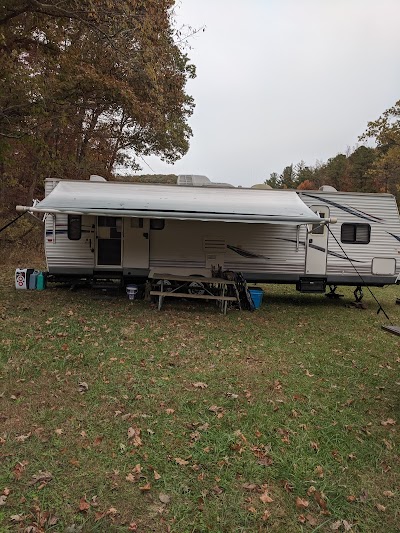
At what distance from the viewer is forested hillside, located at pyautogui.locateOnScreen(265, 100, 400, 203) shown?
90.0 ft

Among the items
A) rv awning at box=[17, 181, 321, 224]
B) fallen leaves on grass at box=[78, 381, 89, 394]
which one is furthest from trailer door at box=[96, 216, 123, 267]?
fallen leaves on grass at box=[78, 381, 89, 394]

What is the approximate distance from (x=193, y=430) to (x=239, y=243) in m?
6.88

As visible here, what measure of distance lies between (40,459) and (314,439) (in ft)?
8.22

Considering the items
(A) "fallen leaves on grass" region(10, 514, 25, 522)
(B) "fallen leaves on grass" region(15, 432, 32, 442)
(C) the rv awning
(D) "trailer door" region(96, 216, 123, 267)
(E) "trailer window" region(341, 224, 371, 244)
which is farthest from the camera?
(E) "trailer window" region(341, 224, 371, 244)

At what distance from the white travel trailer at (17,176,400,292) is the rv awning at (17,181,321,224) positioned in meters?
0.07

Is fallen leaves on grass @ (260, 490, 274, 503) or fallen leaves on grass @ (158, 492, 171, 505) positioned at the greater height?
fallen leaves on grass @ (158, 492, 171, 505)

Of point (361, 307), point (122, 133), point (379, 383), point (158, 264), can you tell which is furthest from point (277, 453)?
point (122, 133)

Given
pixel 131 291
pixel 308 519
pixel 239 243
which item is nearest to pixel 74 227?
pixel 131 291

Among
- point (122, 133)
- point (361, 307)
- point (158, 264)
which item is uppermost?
point (122, 133)

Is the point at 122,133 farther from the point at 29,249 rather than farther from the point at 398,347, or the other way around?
the point at 398,347

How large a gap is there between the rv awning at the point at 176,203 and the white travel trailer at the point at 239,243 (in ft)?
0.24

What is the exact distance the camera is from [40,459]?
340 centimetres

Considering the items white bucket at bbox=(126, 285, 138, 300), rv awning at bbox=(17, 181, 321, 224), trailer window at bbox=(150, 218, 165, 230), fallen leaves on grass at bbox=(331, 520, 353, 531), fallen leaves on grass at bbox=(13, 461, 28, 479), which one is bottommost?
fallen leaves on grass at bbox=(331, 520, 353, 531)

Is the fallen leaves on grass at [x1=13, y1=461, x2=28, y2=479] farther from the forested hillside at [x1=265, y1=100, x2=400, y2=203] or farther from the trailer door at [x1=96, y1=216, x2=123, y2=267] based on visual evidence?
the forested hillside at [x1=265, y1=100, x2=400, y2=203]
